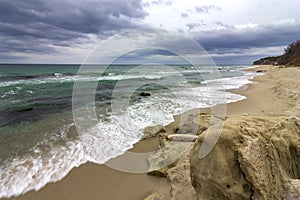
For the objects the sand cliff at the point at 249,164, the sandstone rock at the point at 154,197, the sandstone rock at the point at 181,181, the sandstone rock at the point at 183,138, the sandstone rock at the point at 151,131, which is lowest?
the sandstone rock at the point at 151,131

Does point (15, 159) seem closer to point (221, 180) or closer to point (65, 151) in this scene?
point (65, 151)

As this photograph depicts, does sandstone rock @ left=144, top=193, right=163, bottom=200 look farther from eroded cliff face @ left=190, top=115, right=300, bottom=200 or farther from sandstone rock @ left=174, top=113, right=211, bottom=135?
sandstone rock @ left=174, top=113, right=211, bottom=135

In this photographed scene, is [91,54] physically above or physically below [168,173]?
above

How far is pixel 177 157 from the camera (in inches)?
163

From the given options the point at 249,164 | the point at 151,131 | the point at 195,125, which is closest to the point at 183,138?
the point at 195,125

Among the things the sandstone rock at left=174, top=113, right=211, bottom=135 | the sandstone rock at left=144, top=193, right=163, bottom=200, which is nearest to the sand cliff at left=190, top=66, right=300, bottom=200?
the sandstone rock at left=144, top=193, right=163, bottom=200

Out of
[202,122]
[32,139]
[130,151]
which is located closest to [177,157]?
[130,151]

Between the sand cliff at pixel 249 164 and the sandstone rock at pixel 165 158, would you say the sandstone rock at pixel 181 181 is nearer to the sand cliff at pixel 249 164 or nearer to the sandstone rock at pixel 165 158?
the sandstone rock at pixel 165 158

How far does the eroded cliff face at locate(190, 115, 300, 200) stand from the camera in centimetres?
192

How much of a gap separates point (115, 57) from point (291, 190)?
4490 millimetres

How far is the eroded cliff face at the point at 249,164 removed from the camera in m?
1.92

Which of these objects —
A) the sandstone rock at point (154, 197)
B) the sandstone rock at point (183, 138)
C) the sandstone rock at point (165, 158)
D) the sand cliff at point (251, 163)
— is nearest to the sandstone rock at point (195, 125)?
the sandstone rock at point (183, 138)

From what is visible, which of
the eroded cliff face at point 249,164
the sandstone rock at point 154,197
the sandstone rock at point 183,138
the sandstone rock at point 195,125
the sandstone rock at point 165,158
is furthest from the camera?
the sandstone rock at point 195,125

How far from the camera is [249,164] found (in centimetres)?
189
